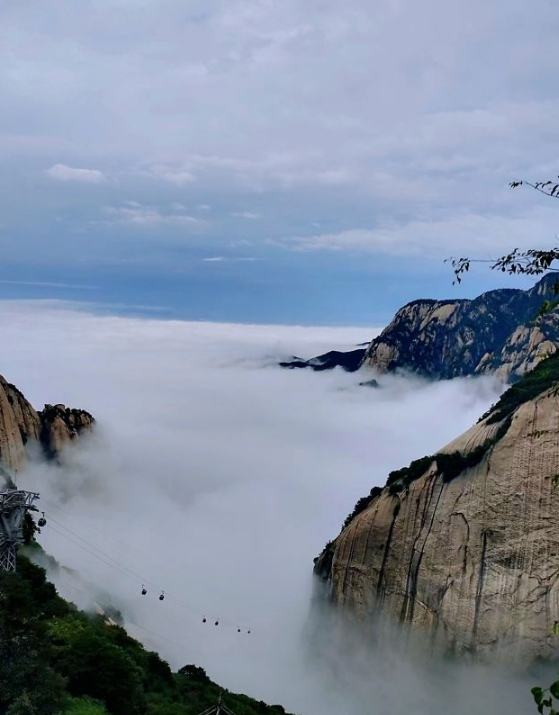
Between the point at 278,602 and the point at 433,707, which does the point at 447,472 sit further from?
the point at 278,602

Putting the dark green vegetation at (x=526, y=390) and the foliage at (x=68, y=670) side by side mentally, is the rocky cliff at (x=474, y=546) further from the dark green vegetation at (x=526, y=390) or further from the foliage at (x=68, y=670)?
the foliage at (x=68, y=670)

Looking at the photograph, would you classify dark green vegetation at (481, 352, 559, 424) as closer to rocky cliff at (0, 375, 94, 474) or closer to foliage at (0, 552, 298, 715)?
foliage at (0, 552, 298, 715)

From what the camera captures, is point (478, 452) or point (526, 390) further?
point (526, 390)

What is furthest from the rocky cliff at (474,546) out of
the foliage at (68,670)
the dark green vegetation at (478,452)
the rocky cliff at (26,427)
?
the rocky cliff at (26,427)

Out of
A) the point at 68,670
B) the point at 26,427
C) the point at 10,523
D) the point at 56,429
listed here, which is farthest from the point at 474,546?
the point at 56,429

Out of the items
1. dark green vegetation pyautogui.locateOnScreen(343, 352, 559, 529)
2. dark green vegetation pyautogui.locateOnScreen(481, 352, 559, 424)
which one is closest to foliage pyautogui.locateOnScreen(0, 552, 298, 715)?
dark green vegetation pyautogui.locateOnScreen(343, 352, 559, 529)

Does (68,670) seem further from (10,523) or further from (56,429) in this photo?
(56,429)
